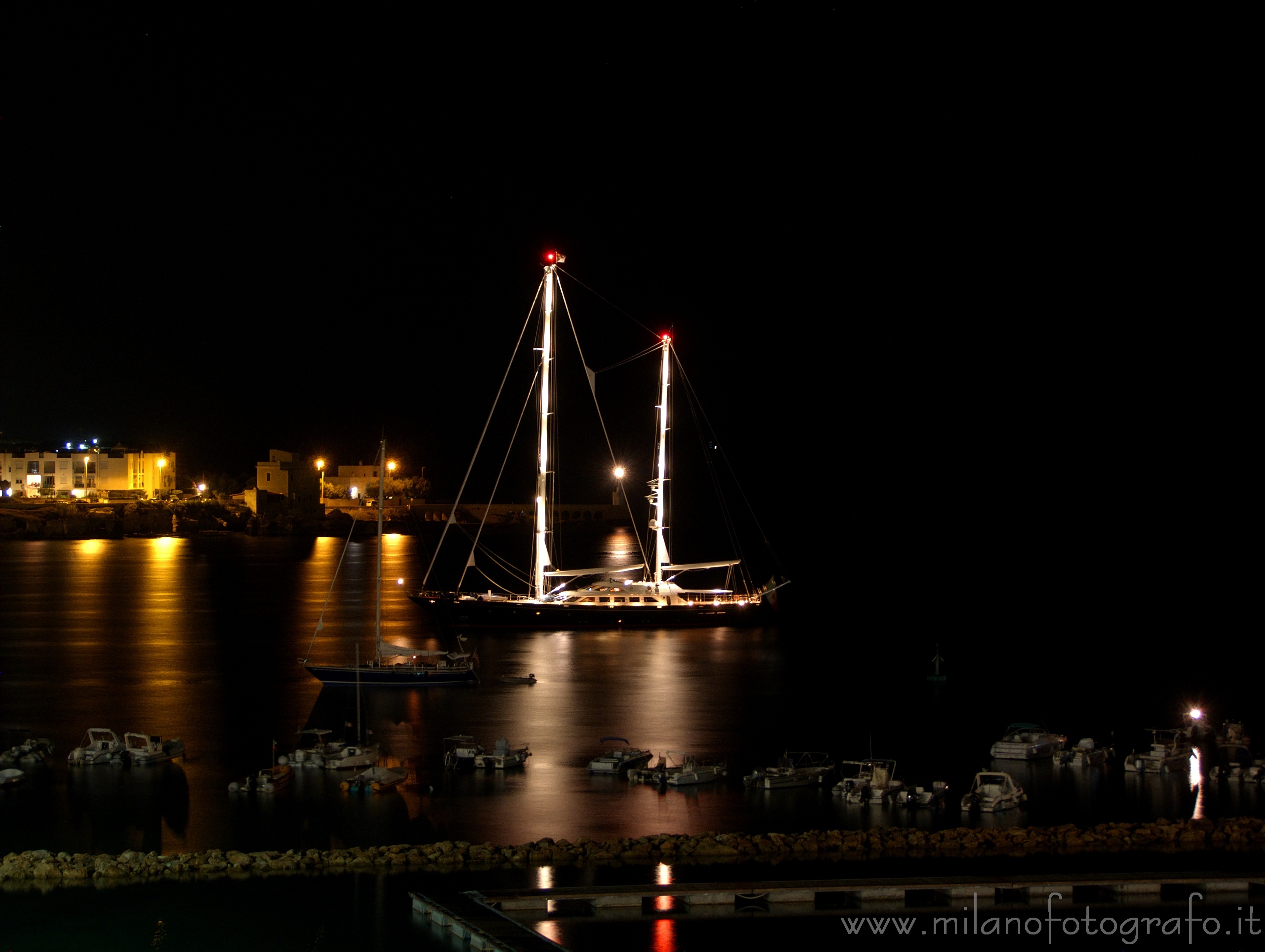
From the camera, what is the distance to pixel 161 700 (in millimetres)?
20562

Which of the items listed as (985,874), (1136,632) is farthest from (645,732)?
(1136,632)

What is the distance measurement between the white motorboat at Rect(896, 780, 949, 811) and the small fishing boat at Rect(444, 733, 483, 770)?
17.3 feet

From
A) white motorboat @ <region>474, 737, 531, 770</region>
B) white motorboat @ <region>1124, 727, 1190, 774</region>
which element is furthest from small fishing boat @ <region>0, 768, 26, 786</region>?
white motorboat @ <region>1124, 727, 1190, 774</region>

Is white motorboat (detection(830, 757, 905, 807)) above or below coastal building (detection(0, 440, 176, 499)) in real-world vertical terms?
below

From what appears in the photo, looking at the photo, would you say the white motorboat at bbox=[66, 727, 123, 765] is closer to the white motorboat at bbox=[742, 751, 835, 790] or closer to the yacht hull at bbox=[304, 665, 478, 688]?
the yacht hull at bbox=[304, 665, 478, 688]

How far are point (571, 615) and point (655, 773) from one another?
15712 mm

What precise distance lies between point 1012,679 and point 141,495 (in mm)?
82937

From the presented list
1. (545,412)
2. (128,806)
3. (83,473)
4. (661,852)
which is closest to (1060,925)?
(661,852)

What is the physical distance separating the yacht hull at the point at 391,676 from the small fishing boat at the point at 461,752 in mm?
4658

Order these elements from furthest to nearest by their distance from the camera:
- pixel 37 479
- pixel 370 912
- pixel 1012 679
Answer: pixel 37 479, pixel 1012 679, pixel 370 912

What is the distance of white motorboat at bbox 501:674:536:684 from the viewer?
74.2 feet

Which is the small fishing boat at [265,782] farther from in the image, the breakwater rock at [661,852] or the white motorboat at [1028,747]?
the white motorboat at [1028,747]

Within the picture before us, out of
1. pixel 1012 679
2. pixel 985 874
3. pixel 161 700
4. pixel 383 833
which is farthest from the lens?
pixel 1012 679

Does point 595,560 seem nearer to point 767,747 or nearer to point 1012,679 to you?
point 1012,679
